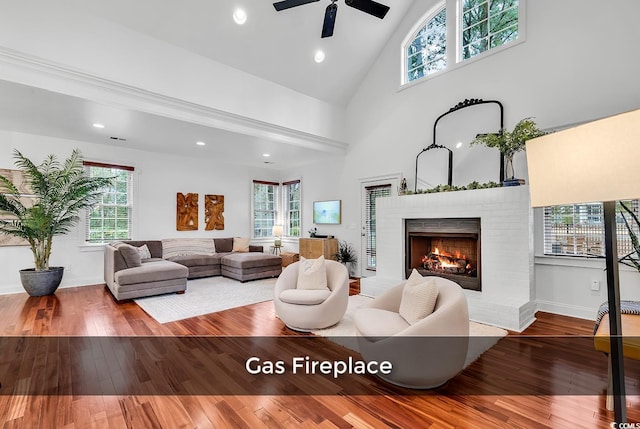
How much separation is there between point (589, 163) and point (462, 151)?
426 centimetres

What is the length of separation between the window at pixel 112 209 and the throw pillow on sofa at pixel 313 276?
4.77 metres

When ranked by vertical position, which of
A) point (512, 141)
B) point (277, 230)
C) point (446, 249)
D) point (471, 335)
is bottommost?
point (471, 335)

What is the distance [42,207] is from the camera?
189 inches

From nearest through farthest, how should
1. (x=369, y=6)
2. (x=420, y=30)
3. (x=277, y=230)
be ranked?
(x=369, y=6) → (x=420, y=30) → (x=277, y=230)

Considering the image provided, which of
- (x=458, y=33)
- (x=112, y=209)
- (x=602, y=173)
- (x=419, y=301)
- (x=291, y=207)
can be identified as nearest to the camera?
(x=602, y=173)

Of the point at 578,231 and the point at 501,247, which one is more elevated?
the point at 578,231

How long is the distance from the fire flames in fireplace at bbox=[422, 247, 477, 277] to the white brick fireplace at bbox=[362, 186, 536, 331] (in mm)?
377

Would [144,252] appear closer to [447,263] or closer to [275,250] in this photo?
[275,250]

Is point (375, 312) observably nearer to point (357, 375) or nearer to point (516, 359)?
point (357, 375)

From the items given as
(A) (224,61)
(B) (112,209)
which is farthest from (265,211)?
(A) (224,61)

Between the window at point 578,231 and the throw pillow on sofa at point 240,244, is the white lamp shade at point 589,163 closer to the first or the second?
the window at point 578,231

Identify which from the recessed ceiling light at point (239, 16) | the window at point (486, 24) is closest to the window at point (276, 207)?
the recessed ceiling light at point (239, 16)

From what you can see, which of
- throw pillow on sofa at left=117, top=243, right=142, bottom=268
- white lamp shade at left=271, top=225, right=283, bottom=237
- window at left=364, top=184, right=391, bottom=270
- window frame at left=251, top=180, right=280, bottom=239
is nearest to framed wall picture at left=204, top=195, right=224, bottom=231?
window frame at left=251, top=180, right=280, bottom=239

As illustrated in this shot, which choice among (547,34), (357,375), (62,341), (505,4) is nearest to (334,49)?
(505,4)
